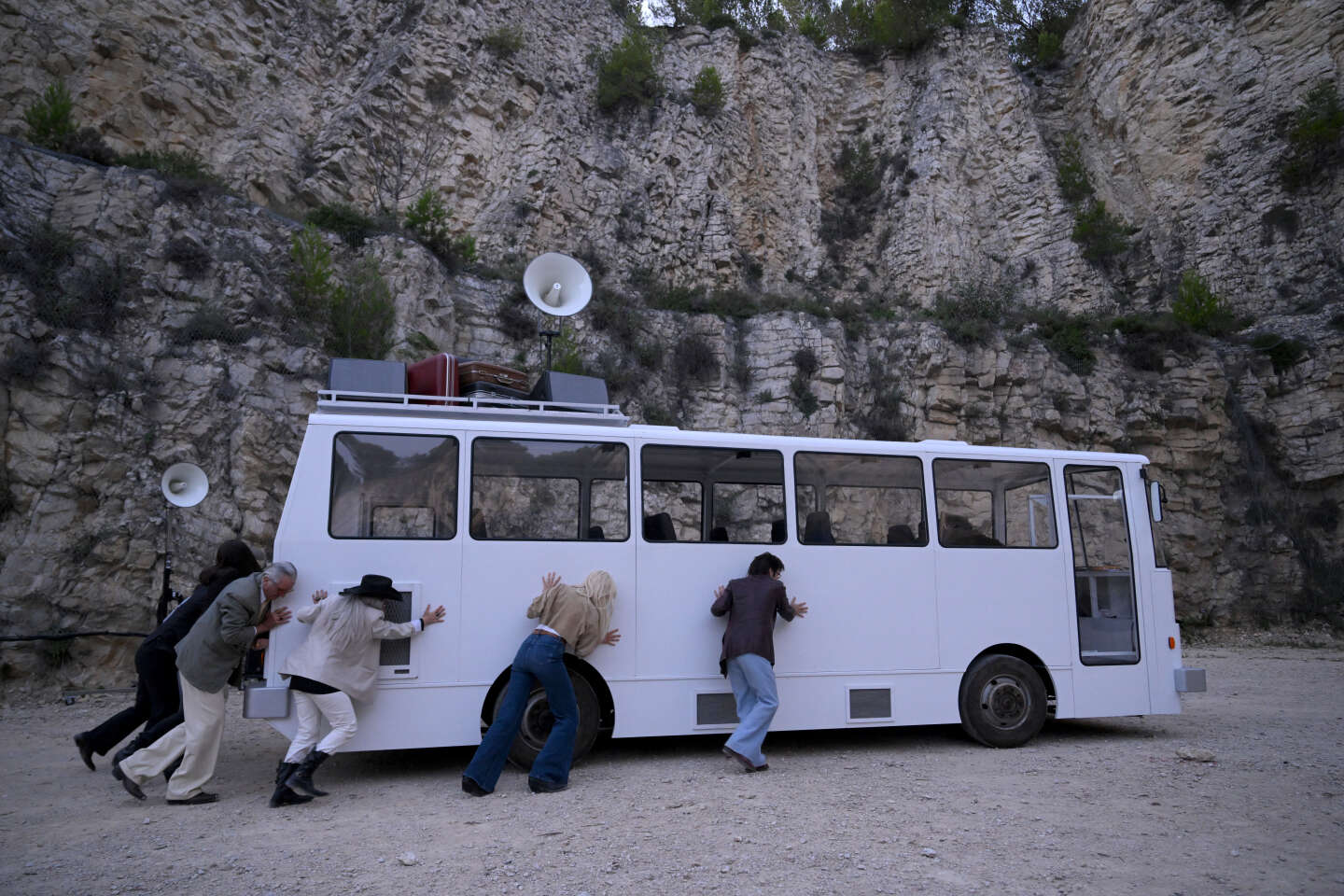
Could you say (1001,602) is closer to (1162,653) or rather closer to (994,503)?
(994,503)

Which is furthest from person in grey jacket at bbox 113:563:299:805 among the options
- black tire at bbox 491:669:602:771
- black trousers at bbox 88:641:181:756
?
black tire at bbox 491:669:602:771

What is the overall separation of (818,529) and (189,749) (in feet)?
17.9

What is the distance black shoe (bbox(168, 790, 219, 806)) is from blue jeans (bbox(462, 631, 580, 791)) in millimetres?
1936

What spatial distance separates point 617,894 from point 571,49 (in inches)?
1101

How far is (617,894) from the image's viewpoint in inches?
159

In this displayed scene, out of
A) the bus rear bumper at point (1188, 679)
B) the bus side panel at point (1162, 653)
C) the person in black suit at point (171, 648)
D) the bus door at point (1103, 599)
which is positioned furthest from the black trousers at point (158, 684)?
the bus rear bumper at point (1188, 679)

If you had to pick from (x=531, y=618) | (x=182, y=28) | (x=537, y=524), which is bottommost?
(x=531, y=618)

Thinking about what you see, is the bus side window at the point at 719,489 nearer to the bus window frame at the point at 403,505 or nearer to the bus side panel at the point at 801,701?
the bus side panel at the point at 801,701

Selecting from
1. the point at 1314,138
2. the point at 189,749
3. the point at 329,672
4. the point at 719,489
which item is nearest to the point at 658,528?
the point at 719,489

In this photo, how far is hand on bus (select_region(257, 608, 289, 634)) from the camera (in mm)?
6023

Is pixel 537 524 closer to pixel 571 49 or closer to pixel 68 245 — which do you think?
pixel 68 245

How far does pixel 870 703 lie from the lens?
744 centimetres

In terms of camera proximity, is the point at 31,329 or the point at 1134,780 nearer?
the point at 1134,780

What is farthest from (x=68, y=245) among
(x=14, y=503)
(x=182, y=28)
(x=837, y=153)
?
(x=837, y=153)
